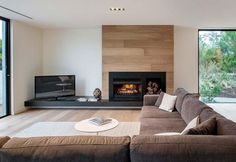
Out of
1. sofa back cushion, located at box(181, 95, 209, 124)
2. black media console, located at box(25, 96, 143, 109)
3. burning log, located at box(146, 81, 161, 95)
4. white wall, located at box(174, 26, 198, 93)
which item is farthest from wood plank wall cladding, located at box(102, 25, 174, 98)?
sofa back cushion, located at box(181, 95, 209, 124)

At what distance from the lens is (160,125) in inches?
128

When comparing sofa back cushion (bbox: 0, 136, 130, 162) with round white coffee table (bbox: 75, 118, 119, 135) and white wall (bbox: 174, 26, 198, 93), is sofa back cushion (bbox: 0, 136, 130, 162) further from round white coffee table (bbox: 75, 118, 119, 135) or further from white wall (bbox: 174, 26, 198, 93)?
white wall (bbox: 174, 26, 198, 93)

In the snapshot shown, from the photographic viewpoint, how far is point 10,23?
577cm

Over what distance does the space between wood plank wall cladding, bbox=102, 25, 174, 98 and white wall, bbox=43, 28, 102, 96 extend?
538 mm

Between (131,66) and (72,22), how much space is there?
1954mm

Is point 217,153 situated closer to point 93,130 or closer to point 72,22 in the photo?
point 93,130

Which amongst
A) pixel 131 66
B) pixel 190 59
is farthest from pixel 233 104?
pixel 131 66

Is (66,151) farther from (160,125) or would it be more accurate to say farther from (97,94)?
(97,94)

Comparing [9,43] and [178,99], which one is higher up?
[9,43]

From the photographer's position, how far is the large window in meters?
7.04

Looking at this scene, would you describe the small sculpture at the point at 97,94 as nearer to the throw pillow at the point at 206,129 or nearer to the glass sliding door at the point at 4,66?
the glass sliding door at the point at 4,66

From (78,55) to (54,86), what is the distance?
3.93 feet

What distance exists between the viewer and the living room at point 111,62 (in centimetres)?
456

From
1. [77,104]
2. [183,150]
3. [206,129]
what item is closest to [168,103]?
A: [206,129]
